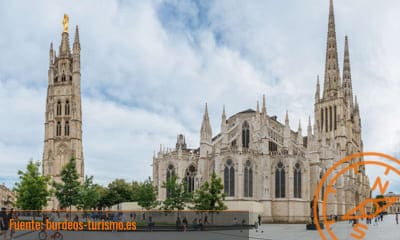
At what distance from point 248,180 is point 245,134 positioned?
325 inches

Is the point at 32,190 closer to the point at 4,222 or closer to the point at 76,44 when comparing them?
the point at 4,222

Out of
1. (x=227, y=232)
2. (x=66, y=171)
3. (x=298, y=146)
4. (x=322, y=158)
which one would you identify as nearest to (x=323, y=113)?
(x=322, y=158)

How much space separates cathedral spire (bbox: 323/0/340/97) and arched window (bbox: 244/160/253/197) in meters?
42.4

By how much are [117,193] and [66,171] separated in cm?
3368

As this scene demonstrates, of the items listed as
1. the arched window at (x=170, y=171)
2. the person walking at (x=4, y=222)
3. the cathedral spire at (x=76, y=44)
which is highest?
the cathedral spire at (x=76, y=44)

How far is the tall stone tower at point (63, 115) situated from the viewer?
9719 cm

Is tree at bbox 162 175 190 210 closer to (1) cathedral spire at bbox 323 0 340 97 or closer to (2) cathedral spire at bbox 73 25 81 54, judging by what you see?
(1) cathedral spire at bbox 323 0 340 97

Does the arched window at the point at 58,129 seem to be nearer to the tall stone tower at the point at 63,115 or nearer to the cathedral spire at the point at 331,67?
the tall stone tower at the point at 63,115

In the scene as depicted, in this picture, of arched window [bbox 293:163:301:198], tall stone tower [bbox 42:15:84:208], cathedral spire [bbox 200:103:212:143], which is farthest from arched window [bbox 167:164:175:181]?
tall stone tower [bbox 42:15:84:208]

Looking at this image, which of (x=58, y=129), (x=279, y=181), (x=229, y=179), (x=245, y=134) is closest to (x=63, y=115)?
(x=58, y=129)

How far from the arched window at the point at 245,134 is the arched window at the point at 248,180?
233 inches

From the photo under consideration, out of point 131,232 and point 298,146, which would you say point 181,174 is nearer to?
point 298,146

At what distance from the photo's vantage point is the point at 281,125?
68625mm

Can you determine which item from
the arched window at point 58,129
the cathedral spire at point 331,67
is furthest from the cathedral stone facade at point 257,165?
the arched window at point 58,129
